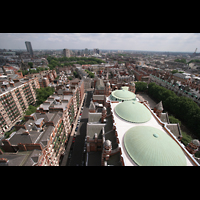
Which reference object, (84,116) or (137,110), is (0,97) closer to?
(84,116)

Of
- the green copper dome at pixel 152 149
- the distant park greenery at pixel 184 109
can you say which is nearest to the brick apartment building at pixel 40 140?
the green copper dome at pixel 152 149

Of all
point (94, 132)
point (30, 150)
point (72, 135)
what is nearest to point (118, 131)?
point (94, 132)

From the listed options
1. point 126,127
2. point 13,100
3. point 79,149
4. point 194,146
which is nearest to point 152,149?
point 126,127

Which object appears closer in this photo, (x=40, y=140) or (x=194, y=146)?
(x=194, y=146)

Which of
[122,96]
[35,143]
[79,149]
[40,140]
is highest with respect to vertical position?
[122,96]

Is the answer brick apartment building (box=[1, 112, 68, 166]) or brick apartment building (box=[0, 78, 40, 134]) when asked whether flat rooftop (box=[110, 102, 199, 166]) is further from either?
brick apartment building (box=[0, 78, 40, 134])

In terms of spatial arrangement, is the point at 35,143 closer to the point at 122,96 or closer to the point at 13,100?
the point at 122,96
